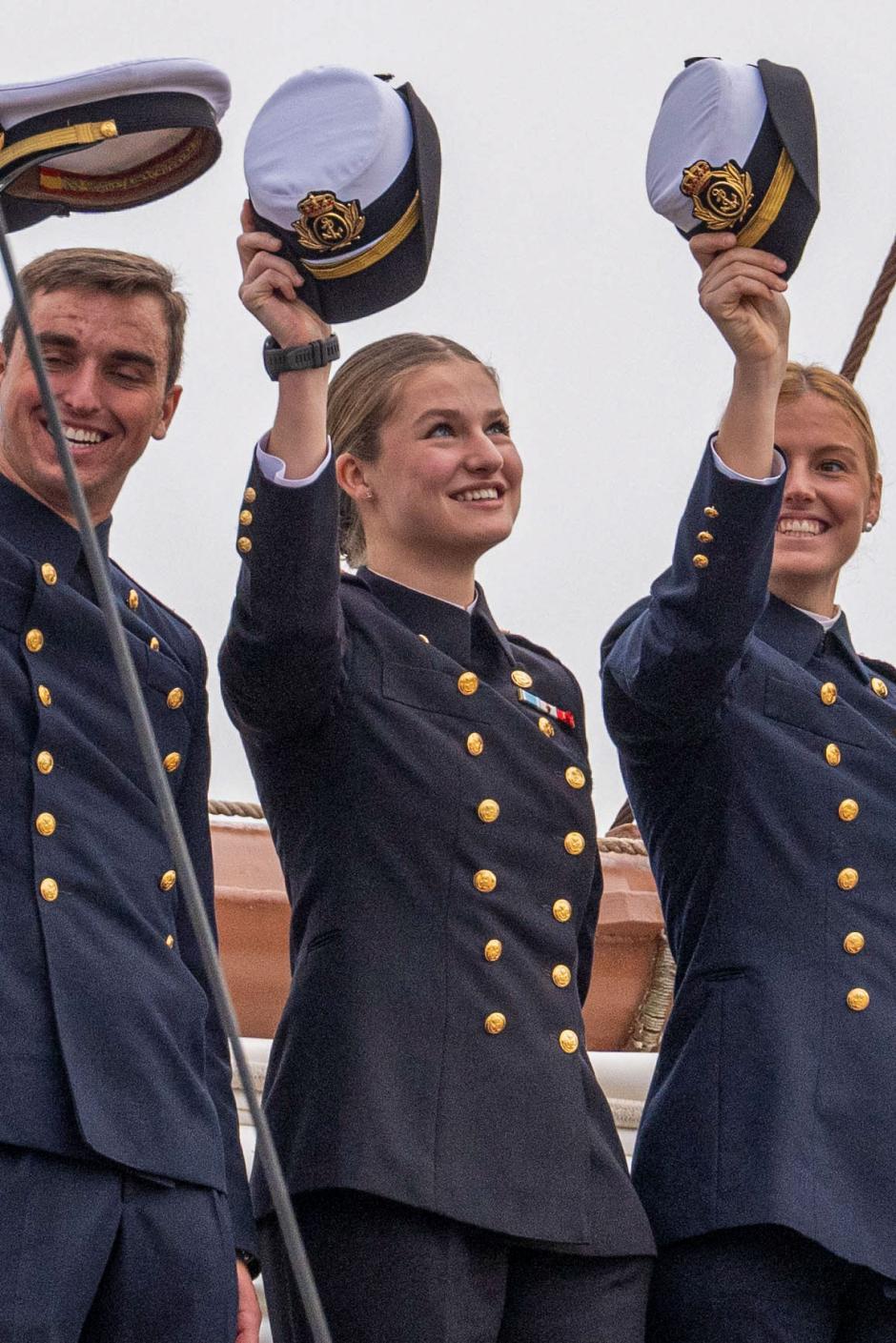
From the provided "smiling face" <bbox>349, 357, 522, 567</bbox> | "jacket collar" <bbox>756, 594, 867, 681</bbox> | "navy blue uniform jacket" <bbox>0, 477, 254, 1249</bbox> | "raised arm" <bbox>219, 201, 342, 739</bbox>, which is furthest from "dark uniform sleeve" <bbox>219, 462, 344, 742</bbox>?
"jacket collar" <bbox>756, 594, 867, 681</bbox>

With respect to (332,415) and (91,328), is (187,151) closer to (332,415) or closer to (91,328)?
(91,328)

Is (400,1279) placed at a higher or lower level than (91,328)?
lower

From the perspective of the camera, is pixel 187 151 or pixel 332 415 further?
pixel 332 415

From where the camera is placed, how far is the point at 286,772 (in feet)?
7.38

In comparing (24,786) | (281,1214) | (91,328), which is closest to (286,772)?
(24,786)

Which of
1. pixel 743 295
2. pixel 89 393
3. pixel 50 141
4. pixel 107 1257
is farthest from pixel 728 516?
pixel 107 1257

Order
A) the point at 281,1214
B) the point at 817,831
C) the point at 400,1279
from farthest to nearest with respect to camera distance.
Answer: the point at 817,831, the point at 400,1279, the point at 281,1214

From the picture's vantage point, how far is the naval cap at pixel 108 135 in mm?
2139

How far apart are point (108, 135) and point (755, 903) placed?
3.09ft

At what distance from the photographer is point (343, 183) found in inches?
84.0

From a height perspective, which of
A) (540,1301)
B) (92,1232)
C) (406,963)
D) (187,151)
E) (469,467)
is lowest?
(540,1301)

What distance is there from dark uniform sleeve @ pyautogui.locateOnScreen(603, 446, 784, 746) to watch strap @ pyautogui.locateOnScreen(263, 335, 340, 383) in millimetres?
418

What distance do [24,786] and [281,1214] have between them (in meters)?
0.54

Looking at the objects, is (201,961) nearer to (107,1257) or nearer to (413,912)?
(413,912)
